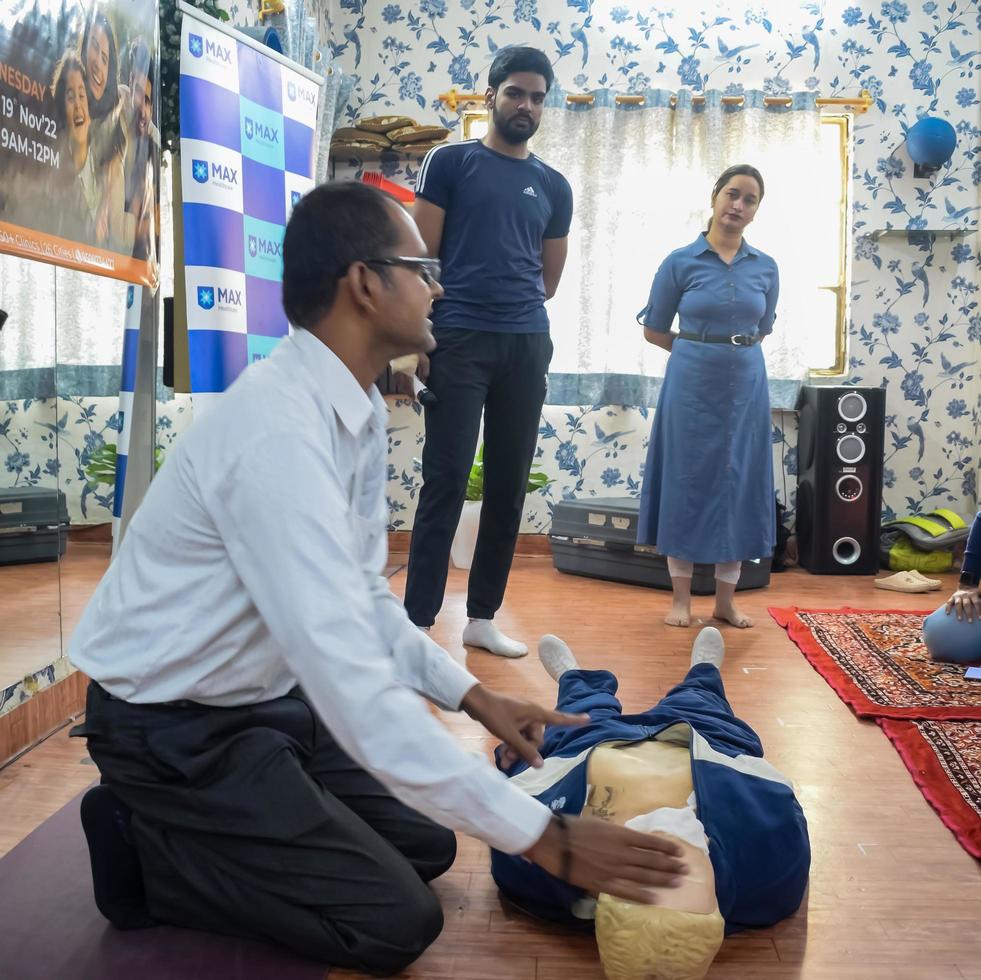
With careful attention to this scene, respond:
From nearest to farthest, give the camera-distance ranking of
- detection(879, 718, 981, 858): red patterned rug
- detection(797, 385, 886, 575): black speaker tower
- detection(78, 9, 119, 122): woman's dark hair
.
→ 1. detection(879, 718, 981, 858): red patterned rug
2. detection(78, 9, 119, 122): woman's dark hair
3. detection(797, 385, 886, 575): black speaker tower

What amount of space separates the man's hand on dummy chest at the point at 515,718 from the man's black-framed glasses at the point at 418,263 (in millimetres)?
512

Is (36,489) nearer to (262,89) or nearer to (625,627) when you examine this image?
(262,89)

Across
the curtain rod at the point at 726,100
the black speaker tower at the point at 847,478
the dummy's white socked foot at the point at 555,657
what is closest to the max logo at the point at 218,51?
the dummy's white socked foot at the point at 555,657

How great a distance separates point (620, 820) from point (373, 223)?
2.78ft

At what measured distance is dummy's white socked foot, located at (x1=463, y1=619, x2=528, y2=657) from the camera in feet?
9.69

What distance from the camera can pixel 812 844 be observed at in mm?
1753

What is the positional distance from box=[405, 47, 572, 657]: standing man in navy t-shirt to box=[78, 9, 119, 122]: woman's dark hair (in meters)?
0.80

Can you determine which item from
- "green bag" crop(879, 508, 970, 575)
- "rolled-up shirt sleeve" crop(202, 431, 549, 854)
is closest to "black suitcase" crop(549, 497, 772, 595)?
"green bag" crop(879, 508, 970, 575)

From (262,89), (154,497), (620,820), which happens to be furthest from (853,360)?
(154,497)

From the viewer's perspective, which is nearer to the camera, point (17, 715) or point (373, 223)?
point (373, 223)

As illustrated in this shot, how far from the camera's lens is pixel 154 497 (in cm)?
125

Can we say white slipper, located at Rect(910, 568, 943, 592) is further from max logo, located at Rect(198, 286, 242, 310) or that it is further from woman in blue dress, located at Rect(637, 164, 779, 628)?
max logo, located at Rect(198, 286, 242, 310)

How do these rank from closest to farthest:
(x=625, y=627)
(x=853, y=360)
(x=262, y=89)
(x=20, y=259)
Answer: (x=20, y=259), (x=262, y=89), (x=625, y=627), (x=853, y=360)

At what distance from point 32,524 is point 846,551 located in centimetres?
342
